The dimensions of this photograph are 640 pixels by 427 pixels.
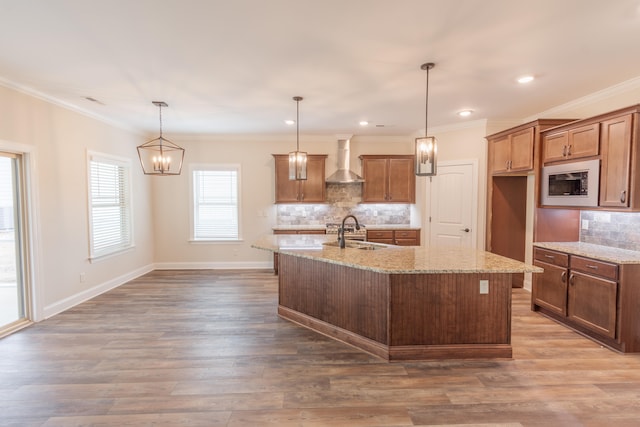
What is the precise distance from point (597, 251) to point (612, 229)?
50 cm

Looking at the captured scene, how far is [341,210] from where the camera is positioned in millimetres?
6379

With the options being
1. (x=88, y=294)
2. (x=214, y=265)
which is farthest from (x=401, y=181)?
(x=88, y=294)

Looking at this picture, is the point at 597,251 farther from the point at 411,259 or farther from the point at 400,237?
the point at 400,237

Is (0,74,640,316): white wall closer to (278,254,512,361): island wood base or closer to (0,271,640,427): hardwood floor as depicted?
(0,271,640,427): hardwood floor

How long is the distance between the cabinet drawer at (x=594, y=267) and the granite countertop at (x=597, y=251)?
51 millimetres

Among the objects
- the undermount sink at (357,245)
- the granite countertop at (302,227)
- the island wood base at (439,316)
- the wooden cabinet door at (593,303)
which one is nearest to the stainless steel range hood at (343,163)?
the granite countertop at (302,227)

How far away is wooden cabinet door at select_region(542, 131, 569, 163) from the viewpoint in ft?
11.8

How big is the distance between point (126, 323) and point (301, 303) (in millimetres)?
2067

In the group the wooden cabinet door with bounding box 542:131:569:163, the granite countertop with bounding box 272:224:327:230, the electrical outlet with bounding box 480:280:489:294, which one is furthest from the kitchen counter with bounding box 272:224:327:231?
the wooden cabinet door with bounding box 542:131:569:163

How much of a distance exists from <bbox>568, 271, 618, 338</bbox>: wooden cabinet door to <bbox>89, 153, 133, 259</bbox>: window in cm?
618

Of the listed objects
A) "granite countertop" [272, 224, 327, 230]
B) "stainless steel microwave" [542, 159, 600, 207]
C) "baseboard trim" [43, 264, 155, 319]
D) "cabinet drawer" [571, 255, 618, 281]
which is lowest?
"baseboard trim" [43, 264, 155, 319]

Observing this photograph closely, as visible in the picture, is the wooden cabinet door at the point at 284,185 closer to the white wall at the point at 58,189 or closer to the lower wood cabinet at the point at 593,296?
the white wall at the point at 58,189

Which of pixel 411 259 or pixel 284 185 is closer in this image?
pixel 411 259

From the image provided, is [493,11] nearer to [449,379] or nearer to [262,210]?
[449,379]
